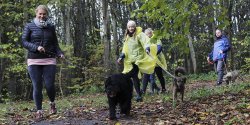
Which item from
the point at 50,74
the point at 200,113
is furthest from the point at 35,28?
the point at 200,113

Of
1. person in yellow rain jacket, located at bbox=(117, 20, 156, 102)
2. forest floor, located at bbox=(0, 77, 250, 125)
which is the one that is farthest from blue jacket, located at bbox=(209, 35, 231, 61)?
forest floor, located at bbox=(0, 77, 250, 125)

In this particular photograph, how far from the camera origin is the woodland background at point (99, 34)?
26.6 feet

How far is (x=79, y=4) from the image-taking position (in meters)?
32.4

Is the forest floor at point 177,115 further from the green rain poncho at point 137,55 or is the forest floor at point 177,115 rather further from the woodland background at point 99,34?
the woodland background at point 99,34

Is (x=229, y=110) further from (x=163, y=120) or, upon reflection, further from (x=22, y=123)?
(x=22, y=123)

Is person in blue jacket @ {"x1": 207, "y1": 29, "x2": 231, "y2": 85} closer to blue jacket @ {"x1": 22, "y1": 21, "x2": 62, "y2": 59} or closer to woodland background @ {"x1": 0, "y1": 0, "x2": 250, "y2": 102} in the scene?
woodland background @ {"x1": 0, "y1": 0, "x2": 250, "y2": 102}

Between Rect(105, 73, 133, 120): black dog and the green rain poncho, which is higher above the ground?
the green rain poncho

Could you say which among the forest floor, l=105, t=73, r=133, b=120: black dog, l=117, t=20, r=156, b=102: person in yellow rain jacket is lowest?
the forest floor

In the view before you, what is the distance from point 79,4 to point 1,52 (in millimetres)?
15457

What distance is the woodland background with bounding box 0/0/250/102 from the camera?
8109 mm

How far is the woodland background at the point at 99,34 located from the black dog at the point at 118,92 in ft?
4.59

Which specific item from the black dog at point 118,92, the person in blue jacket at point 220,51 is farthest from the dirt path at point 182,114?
the person in blue jacket at point 220,51

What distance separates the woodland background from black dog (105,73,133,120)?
1.40 m

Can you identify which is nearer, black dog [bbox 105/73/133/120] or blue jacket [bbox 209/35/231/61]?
A: black dog [bbox 105/73/133/120]
